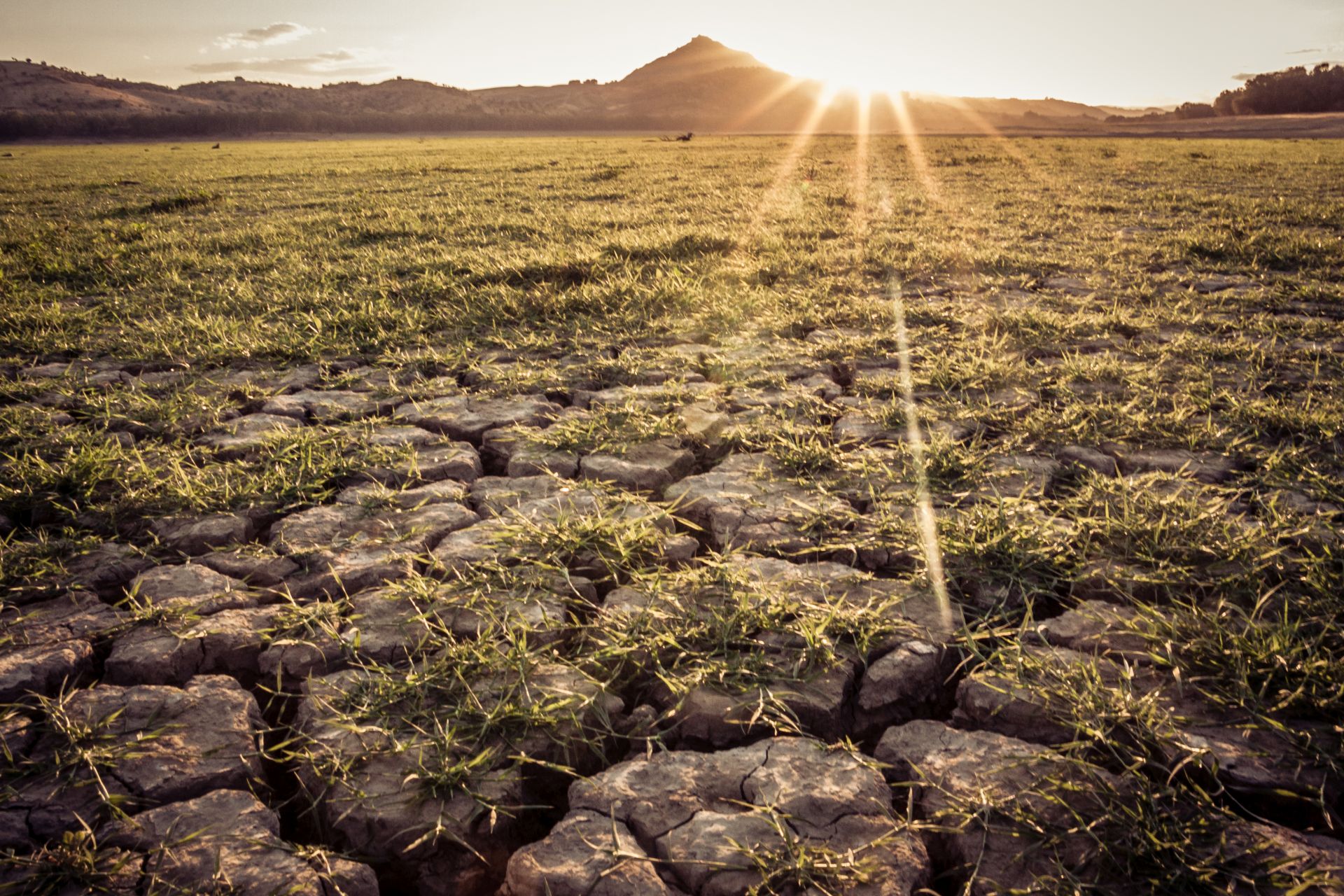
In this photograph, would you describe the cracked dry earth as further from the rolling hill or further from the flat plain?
the rolling hill

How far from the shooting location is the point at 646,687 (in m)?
1.32

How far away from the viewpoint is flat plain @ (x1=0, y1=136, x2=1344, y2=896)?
1027mm

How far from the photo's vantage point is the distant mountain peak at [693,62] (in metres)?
157

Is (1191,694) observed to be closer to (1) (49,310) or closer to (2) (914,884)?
(2) (914,884)

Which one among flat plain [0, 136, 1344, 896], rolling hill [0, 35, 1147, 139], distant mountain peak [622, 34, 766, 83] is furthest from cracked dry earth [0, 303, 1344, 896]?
distant mountain peak [622, 34, 766, 83]

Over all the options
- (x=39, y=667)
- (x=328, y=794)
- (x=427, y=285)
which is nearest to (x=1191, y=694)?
(x=328, y=794)

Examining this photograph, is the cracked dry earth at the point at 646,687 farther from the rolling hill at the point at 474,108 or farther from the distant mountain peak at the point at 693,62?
the distant mountain peak at the point at 693,62

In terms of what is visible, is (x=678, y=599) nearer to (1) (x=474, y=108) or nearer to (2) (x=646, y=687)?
(2) (x=646, y=687)

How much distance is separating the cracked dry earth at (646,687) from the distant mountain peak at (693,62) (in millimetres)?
165176

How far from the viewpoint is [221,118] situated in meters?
57.2

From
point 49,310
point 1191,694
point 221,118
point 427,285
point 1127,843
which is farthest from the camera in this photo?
point 221,118

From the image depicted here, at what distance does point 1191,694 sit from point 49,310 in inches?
209

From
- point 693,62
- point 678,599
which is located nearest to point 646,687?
point 678,599

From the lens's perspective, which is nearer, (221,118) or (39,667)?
(39,667)
